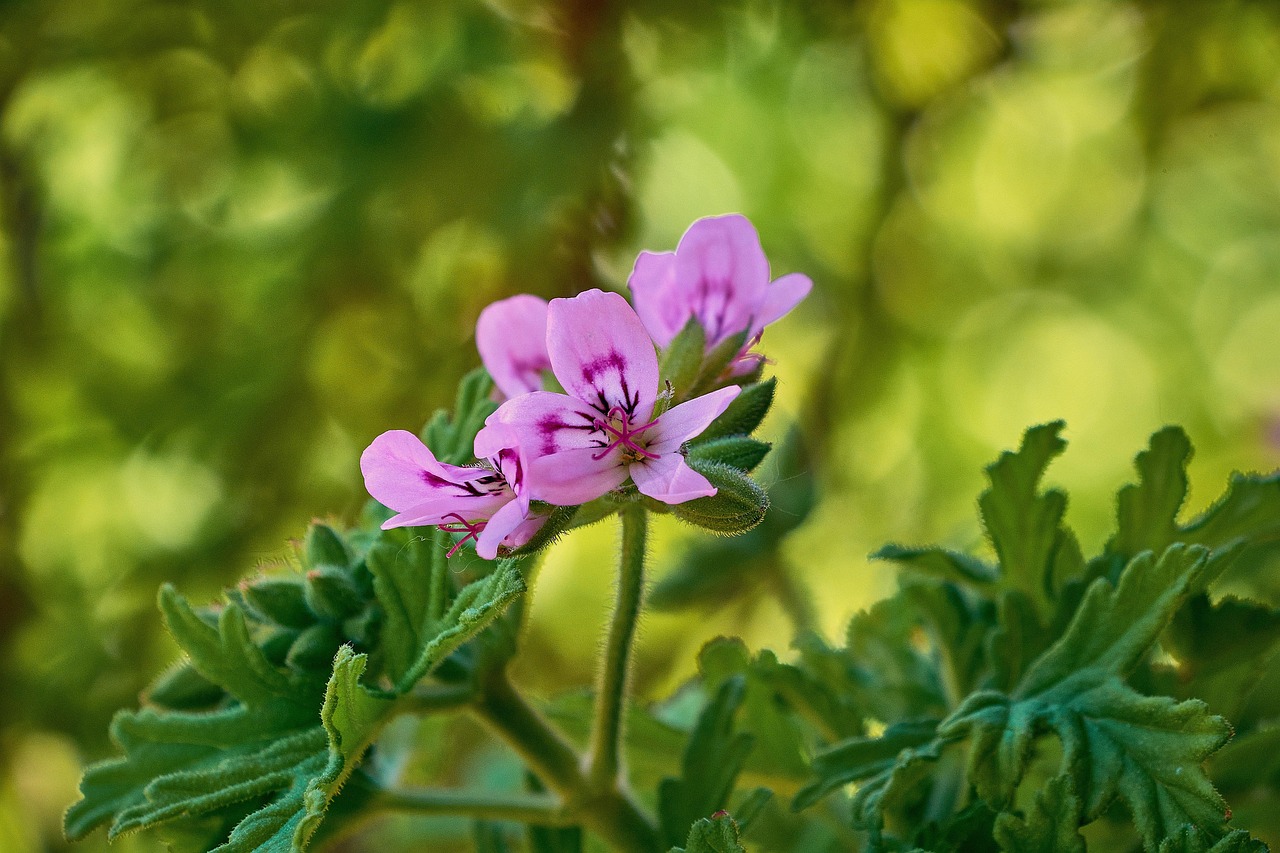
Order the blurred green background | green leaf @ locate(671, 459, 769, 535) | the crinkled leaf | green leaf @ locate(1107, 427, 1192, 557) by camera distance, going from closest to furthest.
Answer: green leaf @ locate(671, 459, 769, 535) < green leaf @ locate(1107, 427, 1192, 557) < the crinkled leaf < the blurred green background

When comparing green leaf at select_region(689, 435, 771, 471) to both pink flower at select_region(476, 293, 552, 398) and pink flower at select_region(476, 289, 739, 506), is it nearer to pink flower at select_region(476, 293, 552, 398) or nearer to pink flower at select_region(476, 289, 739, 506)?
pink flower at select_region(476, 289, 739, 506)

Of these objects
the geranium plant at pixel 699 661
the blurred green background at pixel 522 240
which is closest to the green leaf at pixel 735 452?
the geranium plant at pixel 699 661

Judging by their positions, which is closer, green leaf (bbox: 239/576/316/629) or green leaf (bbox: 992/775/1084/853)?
green leaf (bbox: 992/775/1084/853)

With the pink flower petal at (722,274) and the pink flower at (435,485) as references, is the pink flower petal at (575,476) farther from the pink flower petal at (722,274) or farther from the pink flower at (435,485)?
the pink flower petal at (722,274)

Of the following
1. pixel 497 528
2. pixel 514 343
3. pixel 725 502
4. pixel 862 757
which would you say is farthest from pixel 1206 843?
pixel 514 343

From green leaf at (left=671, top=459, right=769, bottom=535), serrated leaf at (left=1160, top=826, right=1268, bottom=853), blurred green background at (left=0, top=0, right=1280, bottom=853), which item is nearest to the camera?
serrated leaf at (left=1160, top=826, right=1268, bottom=853)

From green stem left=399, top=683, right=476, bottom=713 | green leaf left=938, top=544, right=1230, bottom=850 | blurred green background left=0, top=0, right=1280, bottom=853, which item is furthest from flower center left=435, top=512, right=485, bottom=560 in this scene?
blurred green background left=0, top=0, right=1280, bottom=853

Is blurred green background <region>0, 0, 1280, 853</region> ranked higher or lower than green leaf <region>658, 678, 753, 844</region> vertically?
higher

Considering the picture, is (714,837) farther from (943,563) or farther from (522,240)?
(522,240)
